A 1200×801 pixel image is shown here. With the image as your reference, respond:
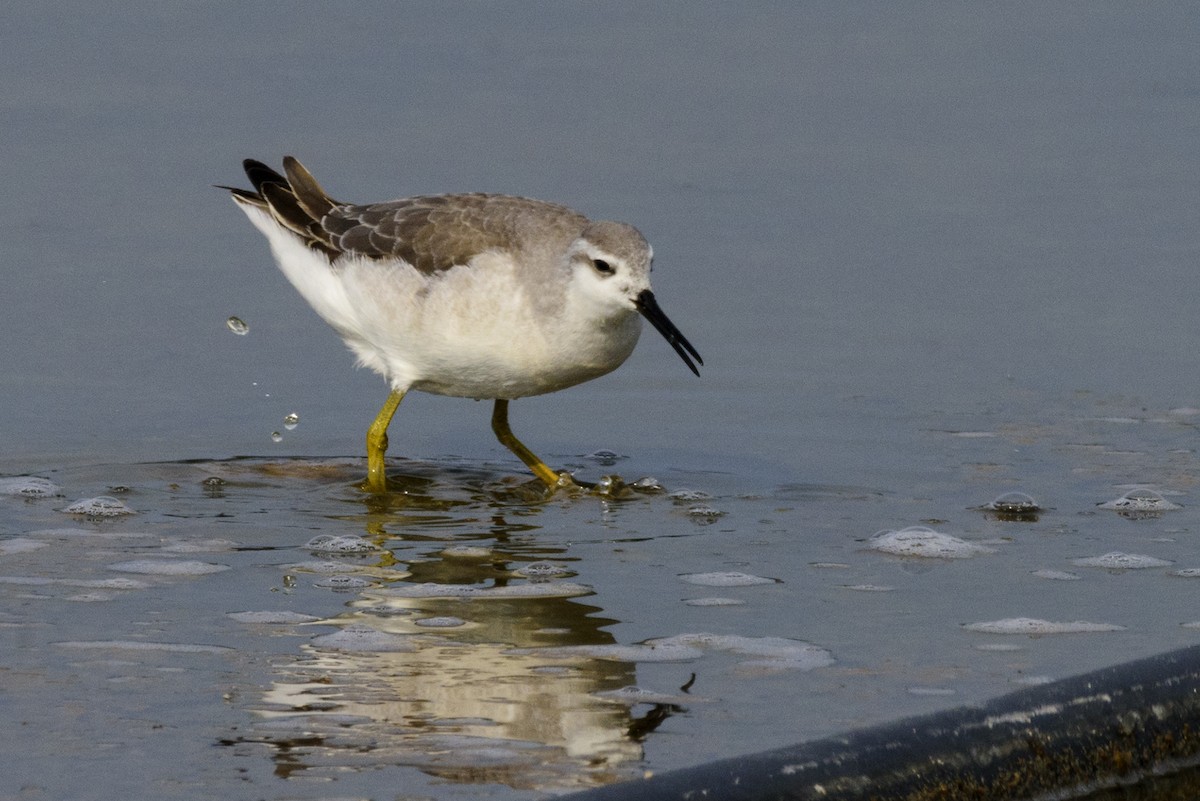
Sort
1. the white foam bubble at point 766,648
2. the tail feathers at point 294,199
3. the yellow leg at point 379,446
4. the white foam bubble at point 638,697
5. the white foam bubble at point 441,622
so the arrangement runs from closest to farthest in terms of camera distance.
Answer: the white foam bubble at point 638,697 → the white foam bubble at point 766,648 → the white foam bubble at point 441,622 → the yellow leg at point 379,446 → the tail feathers at point 294,199

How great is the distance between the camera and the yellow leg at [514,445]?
8695 millimetres

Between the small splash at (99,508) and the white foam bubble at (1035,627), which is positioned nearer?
the white foam bubble at (1035,627)

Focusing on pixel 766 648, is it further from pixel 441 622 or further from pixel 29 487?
pixel 29 487

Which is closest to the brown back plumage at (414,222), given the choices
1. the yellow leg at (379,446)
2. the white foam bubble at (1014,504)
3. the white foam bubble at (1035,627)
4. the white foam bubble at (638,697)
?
the yellow leg at (379,446)

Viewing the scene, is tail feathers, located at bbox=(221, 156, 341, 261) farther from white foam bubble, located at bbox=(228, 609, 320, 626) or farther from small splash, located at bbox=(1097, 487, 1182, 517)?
small splash, located at bbox=(1097, 487, 1182, 517)

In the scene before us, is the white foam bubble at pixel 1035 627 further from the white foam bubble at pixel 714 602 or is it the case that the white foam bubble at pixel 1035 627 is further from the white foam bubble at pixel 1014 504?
the white foam bubble at pixel 1014 504

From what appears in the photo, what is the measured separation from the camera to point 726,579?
6.77m

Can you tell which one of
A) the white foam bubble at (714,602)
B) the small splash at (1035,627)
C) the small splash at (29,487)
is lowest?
the small splash at (1035,627)

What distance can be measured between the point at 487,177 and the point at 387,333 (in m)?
3.14

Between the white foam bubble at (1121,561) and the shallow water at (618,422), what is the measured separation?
3cm

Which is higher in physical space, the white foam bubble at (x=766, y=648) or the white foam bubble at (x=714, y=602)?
the white foam bubble at (x=714, y=602)

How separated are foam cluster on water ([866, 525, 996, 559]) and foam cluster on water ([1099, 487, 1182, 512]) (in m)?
0.88

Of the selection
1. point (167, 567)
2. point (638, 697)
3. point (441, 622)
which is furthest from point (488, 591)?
point (638, 697)

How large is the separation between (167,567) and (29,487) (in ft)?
4.86
